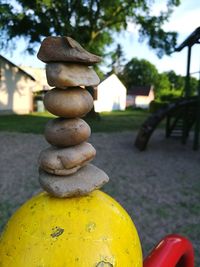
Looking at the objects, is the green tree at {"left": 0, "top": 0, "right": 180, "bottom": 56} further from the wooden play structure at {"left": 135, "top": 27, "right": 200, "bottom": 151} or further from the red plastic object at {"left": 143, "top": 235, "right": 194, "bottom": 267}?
the red plastic object at {"left": 143, "top": 235, "right": 194, "bottom": 267}

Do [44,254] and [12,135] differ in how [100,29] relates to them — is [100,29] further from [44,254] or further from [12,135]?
[44,254]

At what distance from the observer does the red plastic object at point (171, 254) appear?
7.36 ft

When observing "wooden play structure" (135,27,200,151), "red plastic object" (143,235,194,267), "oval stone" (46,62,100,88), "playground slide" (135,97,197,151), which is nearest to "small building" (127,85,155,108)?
"wooden play structure" (135,27,200,151)

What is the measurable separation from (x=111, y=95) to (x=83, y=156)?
41774mm

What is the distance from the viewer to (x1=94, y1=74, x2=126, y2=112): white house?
40719 mm

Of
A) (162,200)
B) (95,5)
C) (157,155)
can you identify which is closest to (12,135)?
(157,155)

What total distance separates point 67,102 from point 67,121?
0.12m

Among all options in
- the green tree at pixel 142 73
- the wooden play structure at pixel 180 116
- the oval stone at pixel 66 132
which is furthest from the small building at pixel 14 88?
the green tree at pixel 142 73

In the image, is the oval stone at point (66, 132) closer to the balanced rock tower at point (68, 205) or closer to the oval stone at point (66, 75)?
the balanced rock tower at point (68, 205)

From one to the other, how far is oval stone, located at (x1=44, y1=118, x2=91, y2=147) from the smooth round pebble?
0.57 ft

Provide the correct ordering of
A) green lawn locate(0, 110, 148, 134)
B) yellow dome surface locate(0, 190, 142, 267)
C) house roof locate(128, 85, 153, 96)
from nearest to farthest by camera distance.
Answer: yellow dome surface locate(0, 190, 142, 267) < green lawn locate(0, 110, 148, 134) < house roof locate(128, 85, 153, 96)

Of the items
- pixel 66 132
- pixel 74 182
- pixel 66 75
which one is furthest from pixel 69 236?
pixel 66 75

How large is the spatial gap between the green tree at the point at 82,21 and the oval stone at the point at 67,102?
23.1 m

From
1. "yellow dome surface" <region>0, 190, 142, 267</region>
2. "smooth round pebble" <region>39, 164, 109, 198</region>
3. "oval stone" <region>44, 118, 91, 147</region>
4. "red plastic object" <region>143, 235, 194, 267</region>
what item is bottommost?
"red plastic object" <region>143, 235, 194, 267</region>
